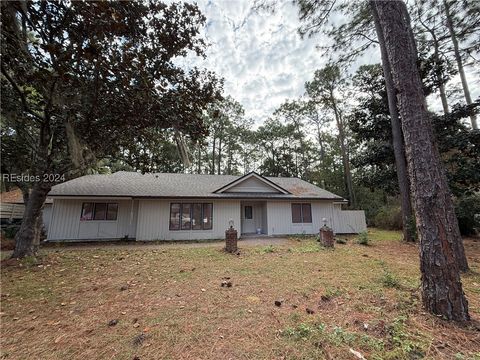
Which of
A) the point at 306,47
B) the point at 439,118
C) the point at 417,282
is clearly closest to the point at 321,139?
the point at 439,118

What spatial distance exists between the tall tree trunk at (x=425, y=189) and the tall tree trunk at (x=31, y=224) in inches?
365

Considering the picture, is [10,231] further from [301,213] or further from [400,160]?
[400,160]

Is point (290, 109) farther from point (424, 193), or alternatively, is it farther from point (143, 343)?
point (143, 343)

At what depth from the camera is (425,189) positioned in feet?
10.2

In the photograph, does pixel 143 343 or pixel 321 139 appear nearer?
pixel 143 343

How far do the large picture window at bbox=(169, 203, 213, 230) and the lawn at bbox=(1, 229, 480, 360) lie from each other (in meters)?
5.71

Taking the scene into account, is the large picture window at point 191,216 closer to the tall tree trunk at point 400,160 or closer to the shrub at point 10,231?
the shrub at point 10,231

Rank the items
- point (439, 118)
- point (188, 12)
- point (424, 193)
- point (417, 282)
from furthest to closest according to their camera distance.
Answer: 1. point (439, 118)
2. point (188, 12)
3. point (417, 282)
4. point (424, 193)

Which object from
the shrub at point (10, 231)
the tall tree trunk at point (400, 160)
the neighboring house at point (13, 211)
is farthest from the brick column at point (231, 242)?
the shrub at point (10, 231)

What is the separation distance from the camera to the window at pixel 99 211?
11.1 metres

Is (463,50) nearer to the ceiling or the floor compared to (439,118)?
nearer to the ceiling

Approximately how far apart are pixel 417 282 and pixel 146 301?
505 cm

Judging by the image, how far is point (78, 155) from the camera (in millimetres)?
5617

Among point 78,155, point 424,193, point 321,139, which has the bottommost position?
point 424,193
